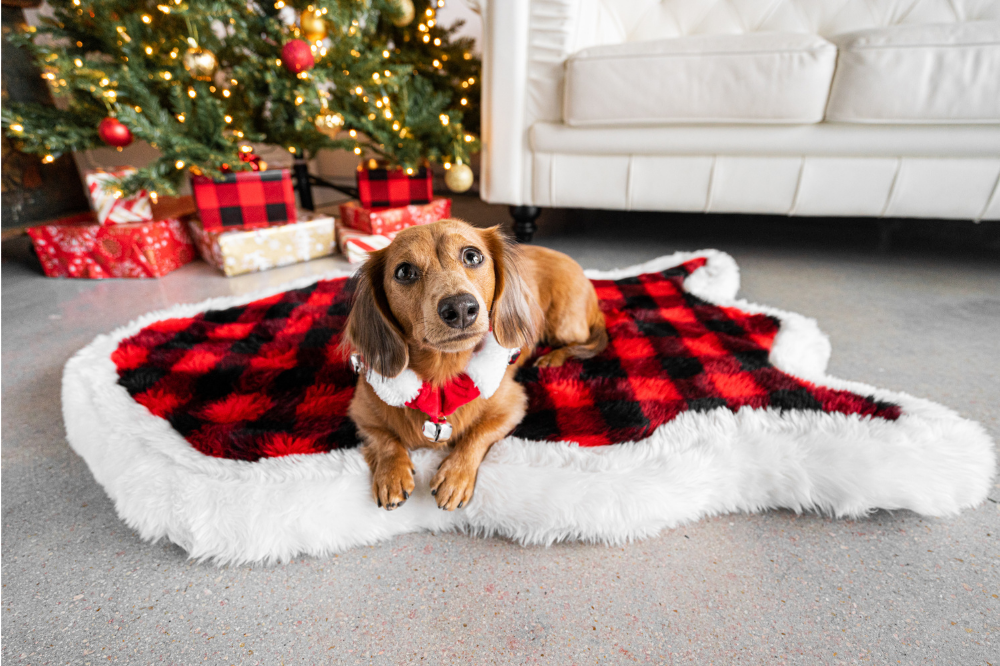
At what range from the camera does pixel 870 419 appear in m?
0.98

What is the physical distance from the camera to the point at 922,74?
1.82 meters

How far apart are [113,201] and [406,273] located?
6.94 feet

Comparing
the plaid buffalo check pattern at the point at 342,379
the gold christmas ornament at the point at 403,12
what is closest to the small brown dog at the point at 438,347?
the plaid buffalo check pattern at the point at 342,379

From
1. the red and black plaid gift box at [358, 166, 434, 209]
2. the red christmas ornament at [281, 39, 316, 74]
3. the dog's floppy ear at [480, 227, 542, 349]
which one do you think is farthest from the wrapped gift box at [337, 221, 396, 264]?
the dog's floppy ear at [480, 227, 542, 349]

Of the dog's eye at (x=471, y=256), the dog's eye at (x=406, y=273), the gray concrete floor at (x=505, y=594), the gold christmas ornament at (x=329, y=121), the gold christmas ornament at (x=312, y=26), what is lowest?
the gray concrete floor at (x=505, y=594)

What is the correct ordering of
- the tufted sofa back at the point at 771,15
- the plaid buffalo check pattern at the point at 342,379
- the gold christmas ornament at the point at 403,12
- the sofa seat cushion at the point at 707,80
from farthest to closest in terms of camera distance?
the tufted sofa back at the point at 771,15, the gold christmas ornament at the point at 403,12, the sofa seat cushion at the point at 707,80, the plaid buffalo check pattern at the point at 342,379

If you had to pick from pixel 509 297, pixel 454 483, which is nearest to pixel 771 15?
pixel 509 297

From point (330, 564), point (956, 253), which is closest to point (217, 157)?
point (330, 564)

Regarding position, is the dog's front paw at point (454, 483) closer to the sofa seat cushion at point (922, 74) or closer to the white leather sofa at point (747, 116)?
the white leather sofa at point (747, 116)

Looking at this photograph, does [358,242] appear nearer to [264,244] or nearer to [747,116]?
[264,244]

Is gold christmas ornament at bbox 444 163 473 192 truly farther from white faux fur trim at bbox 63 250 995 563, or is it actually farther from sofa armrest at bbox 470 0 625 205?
white faux fur trim at bbox 63 250 995 563

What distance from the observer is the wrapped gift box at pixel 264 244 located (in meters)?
2.21

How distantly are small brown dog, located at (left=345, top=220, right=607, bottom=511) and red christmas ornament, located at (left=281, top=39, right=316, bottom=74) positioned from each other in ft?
5.48

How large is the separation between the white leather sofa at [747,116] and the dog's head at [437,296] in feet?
4.90
